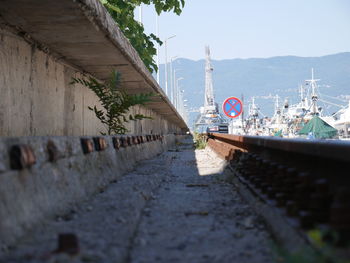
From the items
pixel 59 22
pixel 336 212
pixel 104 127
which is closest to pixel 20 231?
pixel 336 212

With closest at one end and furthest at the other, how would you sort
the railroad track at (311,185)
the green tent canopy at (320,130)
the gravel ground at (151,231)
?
1. the railroad track at (311,185)
2. the gravel ground at (151,231)
3. the green tent canopy at (320,130)

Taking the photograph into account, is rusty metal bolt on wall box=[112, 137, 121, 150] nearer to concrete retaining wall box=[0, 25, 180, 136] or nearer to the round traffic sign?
concrete retaining wall box=[0, 25, 180, 136]

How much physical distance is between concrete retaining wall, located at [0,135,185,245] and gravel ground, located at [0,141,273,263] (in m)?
0.10

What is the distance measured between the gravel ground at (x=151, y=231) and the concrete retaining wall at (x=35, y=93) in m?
1.49

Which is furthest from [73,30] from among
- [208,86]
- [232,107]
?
[208,86]

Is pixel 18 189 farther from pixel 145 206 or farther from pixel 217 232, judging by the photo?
pixel 145 206

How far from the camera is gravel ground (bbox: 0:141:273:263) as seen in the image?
2.51m

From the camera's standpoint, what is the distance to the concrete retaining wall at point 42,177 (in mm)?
2652

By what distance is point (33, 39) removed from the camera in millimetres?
6102

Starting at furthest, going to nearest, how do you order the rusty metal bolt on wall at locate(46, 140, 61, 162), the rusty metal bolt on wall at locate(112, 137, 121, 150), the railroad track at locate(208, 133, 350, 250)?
1. the rusty metal bolt on wall at locate(112, 137, 121, 150)
2. the rusty metal bolt on wall at locate(46, 140, 61, 162)
3. the railroad track at locate(208, 133, 350, 250)

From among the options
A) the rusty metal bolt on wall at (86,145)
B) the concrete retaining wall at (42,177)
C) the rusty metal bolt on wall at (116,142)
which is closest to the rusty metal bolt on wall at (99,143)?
the concrete retaining wall at (42,177)

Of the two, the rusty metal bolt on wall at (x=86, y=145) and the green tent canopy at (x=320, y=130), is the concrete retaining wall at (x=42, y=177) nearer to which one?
the rusty metal bolt on wall at (x=86, y=145)

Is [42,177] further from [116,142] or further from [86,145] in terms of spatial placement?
[116,142]

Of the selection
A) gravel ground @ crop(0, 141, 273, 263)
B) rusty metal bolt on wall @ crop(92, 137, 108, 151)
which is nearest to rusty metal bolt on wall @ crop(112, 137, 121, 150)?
rusty metal bolt on wall @ crop(92, 137, 108, 151)
